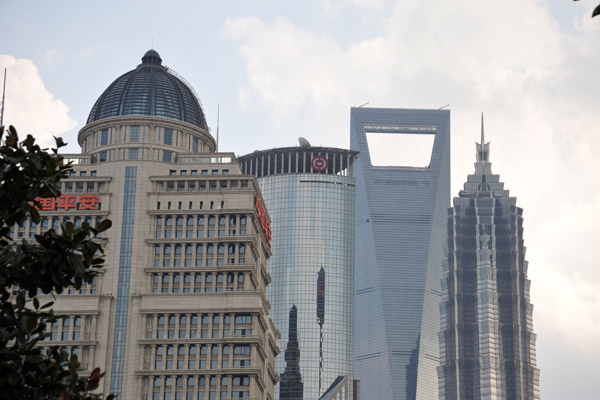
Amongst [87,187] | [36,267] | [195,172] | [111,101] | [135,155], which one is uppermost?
[111,101]

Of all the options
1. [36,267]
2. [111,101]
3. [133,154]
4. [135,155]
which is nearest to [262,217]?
[135,155]

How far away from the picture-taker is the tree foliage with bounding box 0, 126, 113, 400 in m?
28.4

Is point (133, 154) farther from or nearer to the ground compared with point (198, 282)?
farther from the ground

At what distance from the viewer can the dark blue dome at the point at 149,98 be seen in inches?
7500

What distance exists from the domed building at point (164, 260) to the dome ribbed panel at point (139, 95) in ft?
0.73

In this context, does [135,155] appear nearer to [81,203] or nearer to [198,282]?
[81,203]

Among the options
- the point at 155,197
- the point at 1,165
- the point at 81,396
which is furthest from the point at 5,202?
the point at 155,197

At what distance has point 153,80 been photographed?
639 ft

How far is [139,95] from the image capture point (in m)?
192

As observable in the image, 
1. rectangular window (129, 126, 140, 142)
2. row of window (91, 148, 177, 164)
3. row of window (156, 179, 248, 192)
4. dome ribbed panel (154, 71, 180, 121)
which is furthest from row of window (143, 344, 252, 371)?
dome ribbed panel (154, 71, 180, 121)

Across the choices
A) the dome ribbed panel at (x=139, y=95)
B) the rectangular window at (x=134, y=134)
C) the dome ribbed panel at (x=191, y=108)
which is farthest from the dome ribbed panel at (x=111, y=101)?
the dome ribbed panel at (x=191, y=108)

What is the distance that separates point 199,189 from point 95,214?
17304mm

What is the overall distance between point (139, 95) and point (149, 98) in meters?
2.07

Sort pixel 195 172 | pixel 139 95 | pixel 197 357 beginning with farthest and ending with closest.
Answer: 1. pixel 139 95
2. pixel 195 172
3. pixel 197 357
